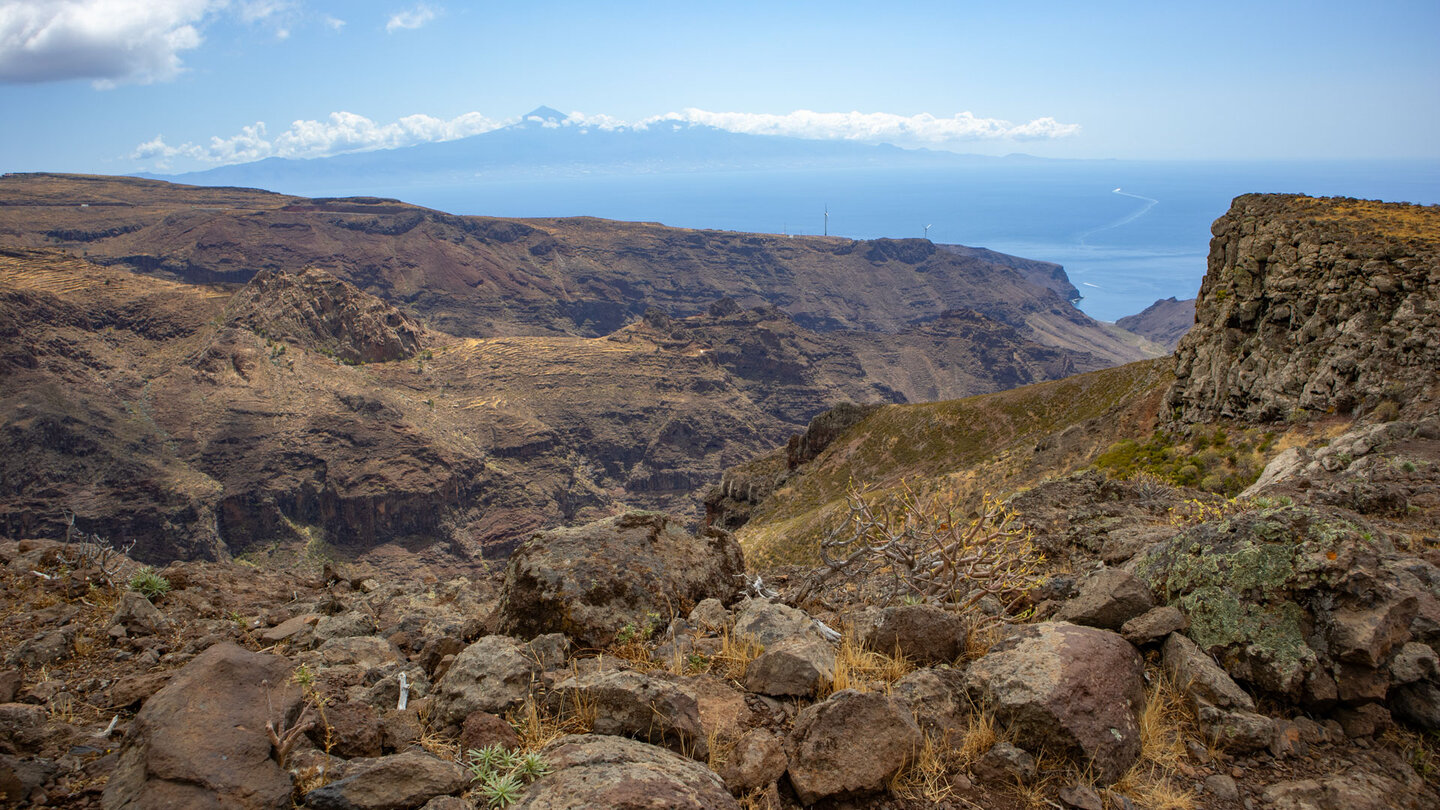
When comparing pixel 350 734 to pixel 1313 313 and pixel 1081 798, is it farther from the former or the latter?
pixel 1313 313

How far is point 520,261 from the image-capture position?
149500mm

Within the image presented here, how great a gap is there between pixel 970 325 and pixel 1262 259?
352 feet

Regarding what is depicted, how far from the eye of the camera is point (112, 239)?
12031 cm

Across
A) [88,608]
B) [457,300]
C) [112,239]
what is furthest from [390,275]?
[88,608]

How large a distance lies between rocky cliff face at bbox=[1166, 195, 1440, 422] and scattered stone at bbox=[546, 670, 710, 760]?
16626 millimetres

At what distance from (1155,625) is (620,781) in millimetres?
3294

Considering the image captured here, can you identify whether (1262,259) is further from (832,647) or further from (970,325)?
(970,325)

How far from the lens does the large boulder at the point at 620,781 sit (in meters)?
2.60

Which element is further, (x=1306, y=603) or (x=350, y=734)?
(x=1306, y=603)

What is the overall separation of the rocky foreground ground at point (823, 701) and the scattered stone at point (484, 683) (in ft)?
0.06

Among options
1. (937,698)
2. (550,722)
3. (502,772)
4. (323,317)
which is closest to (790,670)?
(937,698)

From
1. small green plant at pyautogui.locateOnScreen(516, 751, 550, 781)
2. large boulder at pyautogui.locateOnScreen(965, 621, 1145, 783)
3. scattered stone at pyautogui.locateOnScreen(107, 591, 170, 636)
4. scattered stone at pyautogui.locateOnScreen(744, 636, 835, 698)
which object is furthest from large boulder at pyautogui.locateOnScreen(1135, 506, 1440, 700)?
scattered stone at pyautogui.locateOnScreen(107, 591, 170, 636)

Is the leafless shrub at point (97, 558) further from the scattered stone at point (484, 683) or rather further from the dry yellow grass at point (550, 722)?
the dry yellow grass at point (550, 722)

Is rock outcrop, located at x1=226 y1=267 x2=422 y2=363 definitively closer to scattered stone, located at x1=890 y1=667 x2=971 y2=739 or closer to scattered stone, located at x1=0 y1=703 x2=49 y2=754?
scattered stone, located at x1=0 y1=703 x2=49 y2=754
